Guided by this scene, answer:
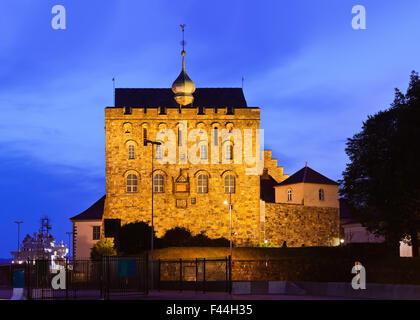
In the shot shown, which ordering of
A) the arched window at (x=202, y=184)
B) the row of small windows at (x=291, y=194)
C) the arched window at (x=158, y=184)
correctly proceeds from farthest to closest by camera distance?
the row of small windows at (x=291, y=194) → the arched window at (x=202, y=184) → the arched window at (x=158, y=184)

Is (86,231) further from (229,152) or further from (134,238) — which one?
(229,152)

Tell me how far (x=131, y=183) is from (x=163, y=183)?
11.1 feet

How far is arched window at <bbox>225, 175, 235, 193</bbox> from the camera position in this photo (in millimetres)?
84562

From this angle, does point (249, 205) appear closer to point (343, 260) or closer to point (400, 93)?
point (343, 260)

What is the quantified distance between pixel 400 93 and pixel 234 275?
81.4 ft

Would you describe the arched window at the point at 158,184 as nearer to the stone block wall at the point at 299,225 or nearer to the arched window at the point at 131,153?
the arched window at the point at 131,153

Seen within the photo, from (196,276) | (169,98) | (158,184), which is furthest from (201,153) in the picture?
(196,276)

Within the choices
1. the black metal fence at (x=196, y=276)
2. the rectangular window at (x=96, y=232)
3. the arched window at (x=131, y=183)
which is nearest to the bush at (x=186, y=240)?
the arched window at (x=131, y=183)

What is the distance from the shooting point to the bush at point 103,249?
75.3 metres

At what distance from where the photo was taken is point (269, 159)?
354 feet

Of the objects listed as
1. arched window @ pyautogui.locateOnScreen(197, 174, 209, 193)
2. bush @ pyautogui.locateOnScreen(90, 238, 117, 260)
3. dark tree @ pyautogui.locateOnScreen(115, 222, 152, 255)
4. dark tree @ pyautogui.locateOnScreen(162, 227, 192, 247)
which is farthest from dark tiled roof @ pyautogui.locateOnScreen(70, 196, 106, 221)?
arched window @ pyautogui.locateOnScreen(197, 174, 209, 193)

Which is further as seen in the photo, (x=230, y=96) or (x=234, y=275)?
(x=230, y=96)

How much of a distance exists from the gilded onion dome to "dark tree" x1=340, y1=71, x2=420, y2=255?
A: 3190cm
